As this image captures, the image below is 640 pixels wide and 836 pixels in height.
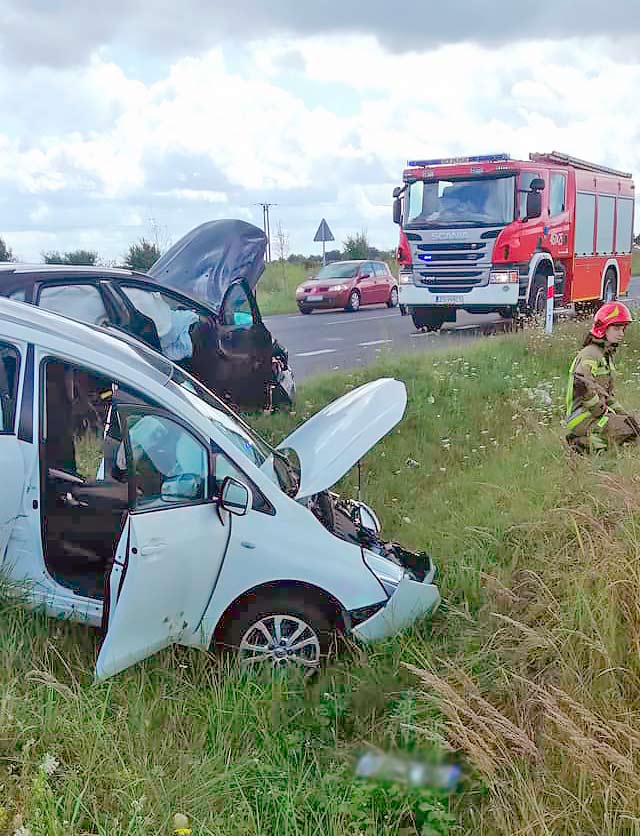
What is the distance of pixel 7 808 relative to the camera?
2.54m

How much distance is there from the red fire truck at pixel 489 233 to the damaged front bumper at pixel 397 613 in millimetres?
10250

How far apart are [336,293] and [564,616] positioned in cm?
1914

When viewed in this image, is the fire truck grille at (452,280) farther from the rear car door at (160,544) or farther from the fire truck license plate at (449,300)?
the rear car door at (160,544)

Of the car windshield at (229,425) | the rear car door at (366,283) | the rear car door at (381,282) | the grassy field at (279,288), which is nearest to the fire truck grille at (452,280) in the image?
the rear car door at (366,283)

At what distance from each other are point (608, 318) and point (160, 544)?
377cm

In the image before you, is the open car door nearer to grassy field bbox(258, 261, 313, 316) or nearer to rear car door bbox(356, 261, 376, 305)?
grassy field bbox(258, 261, 313, 316)

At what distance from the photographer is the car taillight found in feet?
46.5

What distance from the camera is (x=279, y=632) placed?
3643 millimetres

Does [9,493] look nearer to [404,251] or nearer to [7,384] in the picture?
[7,384]

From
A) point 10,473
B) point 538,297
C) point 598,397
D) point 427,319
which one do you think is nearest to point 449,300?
point 538,297

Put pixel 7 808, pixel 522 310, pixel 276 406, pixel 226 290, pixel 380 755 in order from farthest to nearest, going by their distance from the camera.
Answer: pixel 522 310, pixel 276 406, pixel 226 290, pixel 380 755, pixel 7 808

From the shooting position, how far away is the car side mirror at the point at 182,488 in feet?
11.7

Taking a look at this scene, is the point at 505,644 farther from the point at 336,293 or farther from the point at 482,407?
the point at 336,293

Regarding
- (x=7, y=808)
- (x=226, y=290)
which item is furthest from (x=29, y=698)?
(x=226, y=290)
